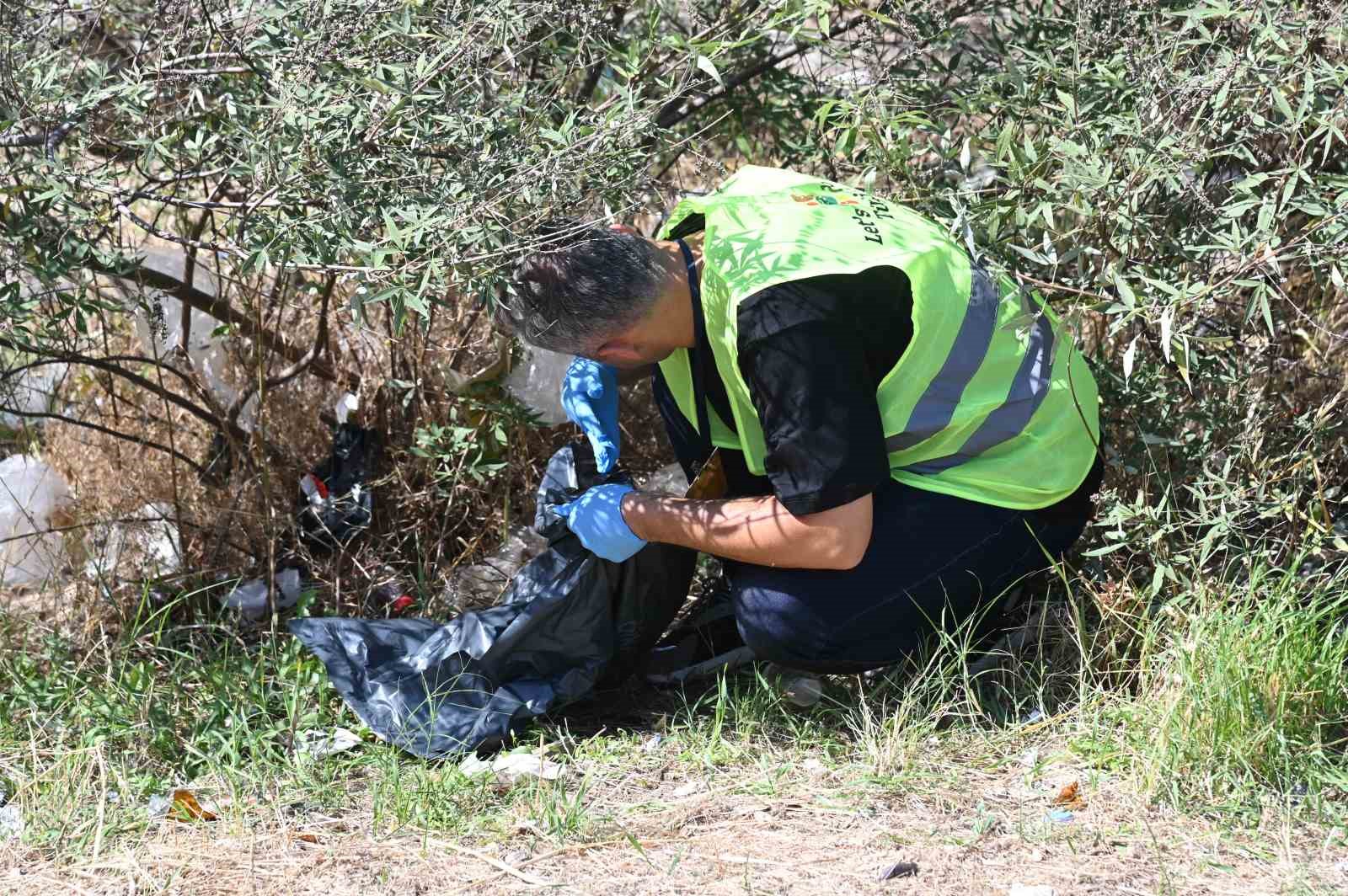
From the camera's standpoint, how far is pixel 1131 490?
298 centimetres

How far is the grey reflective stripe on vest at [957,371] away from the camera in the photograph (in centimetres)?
255

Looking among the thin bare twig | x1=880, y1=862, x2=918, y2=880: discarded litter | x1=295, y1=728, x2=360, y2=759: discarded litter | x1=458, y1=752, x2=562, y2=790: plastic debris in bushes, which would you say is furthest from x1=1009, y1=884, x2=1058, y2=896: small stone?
the thin bare twig

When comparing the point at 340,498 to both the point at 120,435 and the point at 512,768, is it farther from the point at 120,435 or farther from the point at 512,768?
the point at 512,768

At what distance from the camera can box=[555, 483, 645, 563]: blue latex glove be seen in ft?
9.16

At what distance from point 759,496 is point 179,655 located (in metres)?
1.37

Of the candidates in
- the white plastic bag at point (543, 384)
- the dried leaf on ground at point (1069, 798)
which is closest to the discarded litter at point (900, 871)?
the dried leaf on ground at point (1069, 798)

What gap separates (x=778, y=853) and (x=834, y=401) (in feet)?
2.55

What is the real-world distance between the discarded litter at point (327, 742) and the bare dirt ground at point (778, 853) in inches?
9.0

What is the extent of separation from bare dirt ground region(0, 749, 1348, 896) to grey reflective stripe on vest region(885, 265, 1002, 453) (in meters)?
0.65

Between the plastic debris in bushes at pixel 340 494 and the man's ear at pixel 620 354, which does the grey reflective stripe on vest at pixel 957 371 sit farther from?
the plastic debris in bushes at pixel 340 494

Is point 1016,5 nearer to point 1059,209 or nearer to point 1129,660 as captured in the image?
point 1059,209

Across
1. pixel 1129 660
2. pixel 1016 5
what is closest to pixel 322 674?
pixel 1129 660

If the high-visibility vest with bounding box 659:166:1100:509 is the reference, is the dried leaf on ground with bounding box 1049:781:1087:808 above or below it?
below

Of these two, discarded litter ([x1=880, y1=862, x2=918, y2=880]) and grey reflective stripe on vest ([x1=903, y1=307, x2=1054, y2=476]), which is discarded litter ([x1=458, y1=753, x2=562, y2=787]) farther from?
grey reflective stripe on vest ([x1=903, y1=307, x2=1054, y2=476])
